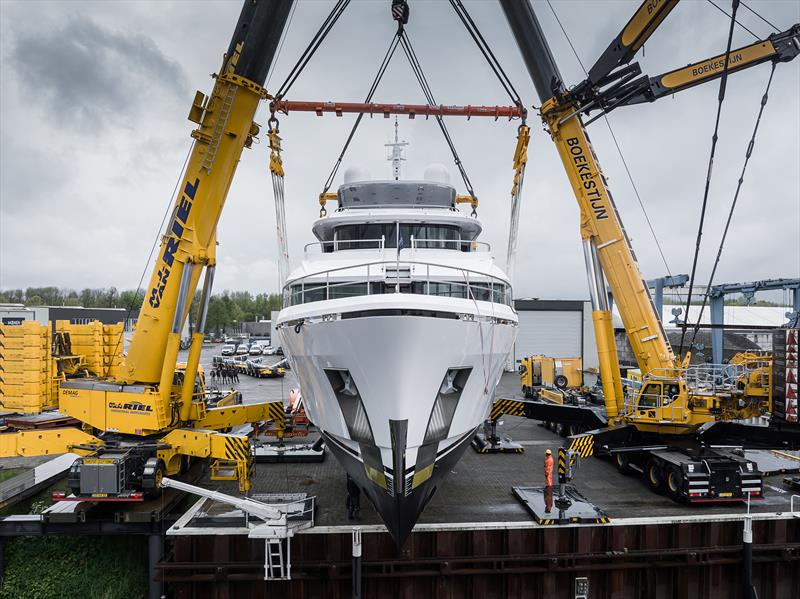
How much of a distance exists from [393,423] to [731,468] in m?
7.26

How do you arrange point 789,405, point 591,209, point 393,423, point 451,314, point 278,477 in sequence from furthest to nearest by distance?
point 591,209 → point 278,477 → point 789,405 → point 451,314 → point 393,423

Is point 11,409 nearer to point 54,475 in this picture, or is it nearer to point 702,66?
point 54,475

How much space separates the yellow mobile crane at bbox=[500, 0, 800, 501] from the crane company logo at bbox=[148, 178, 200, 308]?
872 cm

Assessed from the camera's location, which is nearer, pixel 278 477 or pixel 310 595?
pixel 310 595

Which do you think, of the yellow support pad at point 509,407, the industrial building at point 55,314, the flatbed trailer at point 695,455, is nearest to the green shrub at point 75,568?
the yellow support pad at point 509,407

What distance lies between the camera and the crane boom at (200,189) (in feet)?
30.1

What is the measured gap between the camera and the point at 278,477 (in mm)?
10242

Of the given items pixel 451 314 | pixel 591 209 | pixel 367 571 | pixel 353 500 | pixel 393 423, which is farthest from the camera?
pixel 591 209

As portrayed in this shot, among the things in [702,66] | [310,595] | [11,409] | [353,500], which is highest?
[702,66]

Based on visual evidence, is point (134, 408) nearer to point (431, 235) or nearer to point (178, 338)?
point (178, 338)

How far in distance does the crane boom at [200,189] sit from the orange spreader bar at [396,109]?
5423 mm

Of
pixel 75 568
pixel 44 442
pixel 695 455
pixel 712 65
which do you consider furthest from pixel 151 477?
pixel 712 65

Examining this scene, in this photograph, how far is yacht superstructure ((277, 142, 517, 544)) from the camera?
585cm

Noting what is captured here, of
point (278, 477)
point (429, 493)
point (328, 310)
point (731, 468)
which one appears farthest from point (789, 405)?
point (278, 477)
